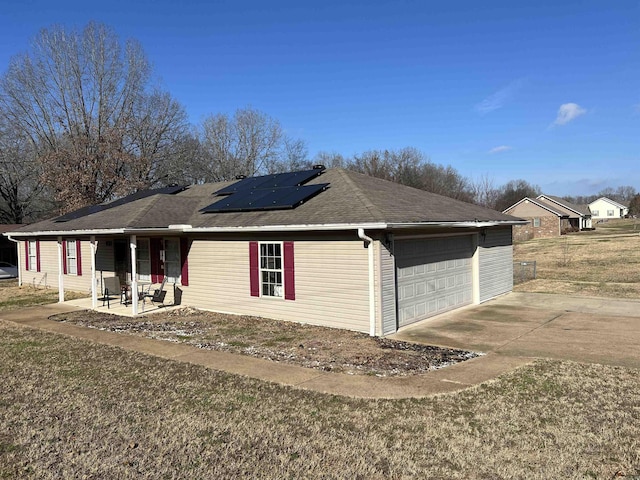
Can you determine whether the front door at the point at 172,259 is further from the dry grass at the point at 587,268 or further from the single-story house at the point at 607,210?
the single-story house at the point at 607,210

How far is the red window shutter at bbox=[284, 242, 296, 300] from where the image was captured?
453 inches

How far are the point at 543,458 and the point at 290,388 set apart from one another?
3.40 meters

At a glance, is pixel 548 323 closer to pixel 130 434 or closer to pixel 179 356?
pixel 179 356

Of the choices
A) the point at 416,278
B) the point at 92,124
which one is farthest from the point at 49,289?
the point at 92,124

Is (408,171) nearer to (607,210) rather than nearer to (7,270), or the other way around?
(7,270)

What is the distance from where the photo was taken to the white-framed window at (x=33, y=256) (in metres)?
21.0

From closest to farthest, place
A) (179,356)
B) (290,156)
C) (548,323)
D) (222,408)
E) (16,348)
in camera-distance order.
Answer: (222,408) < (179,356) < (16,348) < (548,323) < (290,156)

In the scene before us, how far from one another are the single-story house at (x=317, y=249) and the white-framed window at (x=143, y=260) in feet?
0.11

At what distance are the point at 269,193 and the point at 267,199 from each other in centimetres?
68

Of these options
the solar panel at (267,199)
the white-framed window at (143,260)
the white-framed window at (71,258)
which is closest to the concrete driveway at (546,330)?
the solar panel at (267,199)

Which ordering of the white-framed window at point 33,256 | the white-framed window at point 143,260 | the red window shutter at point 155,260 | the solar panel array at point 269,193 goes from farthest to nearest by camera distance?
the white-framed window at point 33,256 → the white-framed window at point 143,260 → the red window shutter at point 155,260 → the solar panel array at point 269,193

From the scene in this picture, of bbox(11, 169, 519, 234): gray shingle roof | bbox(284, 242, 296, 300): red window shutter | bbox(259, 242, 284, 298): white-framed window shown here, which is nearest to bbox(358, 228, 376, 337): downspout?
bbox(11, 169, 519, 234): gray shingle roof

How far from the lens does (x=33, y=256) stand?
21359 mm

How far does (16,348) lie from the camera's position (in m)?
9.57
